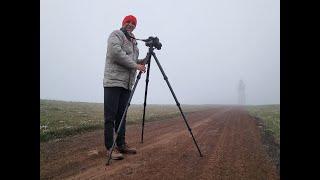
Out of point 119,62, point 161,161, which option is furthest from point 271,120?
point 119,62

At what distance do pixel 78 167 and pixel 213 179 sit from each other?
8.45 feet

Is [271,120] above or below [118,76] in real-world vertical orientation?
below

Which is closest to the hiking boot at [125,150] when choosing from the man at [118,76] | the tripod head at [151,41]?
the man at [118,76]

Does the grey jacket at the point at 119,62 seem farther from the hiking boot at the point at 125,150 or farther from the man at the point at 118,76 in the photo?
the hiking boot at the point at 125,150

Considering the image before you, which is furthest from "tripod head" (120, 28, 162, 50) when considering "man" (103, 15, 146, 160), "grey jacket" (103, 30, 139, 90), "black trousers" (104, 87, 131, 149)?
"black trousers" (104, 87, 131, 149)

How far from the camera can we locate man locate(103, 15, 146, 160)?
7.02m

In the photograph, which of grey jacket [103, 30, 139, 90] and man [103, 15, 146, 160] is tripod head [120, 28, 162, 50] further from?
grey jacket [103, 30, 139, 90]

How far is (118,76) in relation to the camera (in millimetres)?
7258

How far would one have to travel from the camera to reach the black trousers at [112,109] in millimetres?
7012

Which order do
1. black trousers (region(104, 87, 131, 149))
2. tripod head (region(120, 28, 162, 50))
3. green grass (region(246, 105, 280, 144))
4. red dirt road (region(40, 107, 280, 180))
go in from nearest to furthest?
red dirt road (region(40, 107, 280, 180))
black trousers (region(104, 87, 131, 149))
tripod head (region(120, 28, 162, 50))
green grass (region(246, 105, 280, 144))

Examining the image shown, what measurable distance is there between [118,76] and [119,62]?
0.33m

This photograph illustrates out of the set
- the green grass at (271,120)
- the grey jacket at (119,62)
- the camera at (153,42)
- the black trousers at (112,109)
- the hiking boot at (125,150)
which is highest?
the camera at (153,42)

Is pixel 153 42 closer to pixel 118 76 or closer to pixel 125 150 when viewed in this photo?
pixel 118 76
